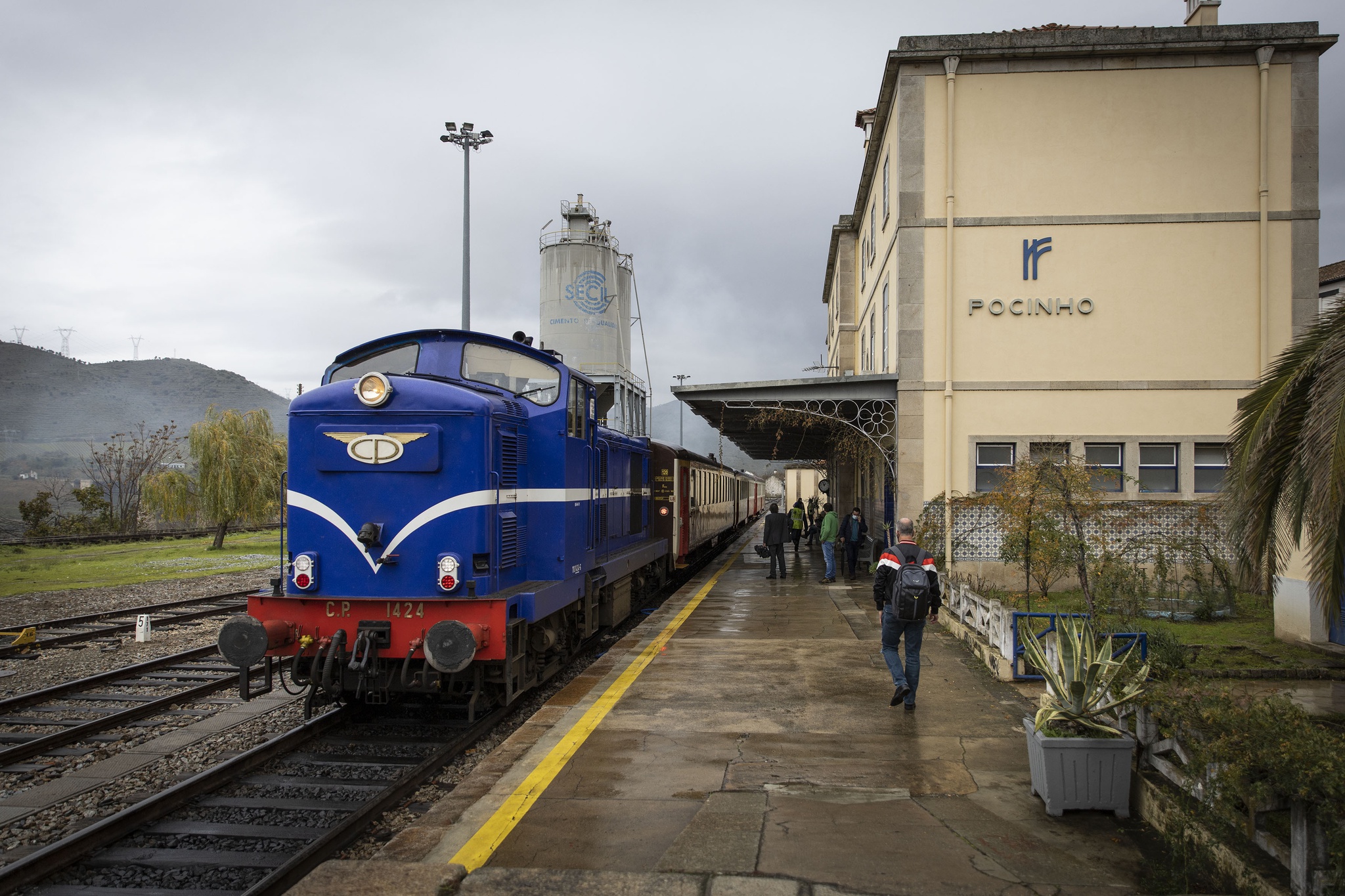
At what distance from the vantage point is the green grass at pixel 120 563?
64.4 feet

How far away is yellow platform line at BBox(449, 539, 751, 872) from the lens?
4477 millimetres

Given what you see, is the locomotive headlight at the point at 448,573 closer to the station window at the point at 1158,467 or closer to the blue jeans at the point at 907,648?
the blue jeans at the point at 907,648

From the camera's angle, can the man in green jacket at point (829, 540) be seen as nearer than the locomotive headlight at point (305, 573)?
No

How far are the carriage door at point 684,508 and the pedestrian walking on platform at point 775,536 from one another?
70.0 inches

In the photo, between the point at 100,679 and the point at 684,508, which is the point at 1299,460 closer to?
the point at 100,679

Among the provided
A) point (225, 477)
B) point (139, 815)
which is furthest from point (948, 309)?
point (225, 477)

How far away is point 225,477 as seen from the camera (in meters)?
28.2

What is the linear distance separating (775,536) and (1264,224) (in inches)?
427

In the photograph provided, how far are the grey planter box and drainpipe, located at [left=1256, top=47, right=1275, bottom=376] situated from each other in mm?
13614

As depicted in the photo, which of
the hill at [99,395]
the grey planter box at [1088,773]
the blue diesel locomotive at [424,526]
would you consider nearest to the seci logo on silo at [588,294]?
the blue diesel locomotive at [424,526]

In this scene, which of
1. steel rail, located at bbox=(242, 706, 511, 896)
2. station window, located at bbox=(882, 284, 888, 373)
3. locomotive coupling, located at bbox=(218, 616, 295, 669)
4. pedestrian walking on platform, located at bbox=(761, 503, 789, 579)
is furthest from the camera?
station window, located at bbox=(882, 284, 888, 373)

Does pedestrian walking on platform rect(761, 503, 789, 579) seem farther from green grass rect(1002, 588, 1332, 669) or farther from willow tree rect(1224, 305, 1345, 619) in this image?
willow tree rect(1224, 305, 1345, 619)

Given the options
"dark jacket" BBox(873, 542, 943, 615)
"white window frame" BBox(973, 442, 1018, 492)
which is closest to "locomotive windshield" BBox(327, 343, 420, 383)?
"dark jacket" BBox(873, 542, 943, 615)

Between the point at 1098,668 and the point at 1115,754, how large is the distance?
51 centimetres
